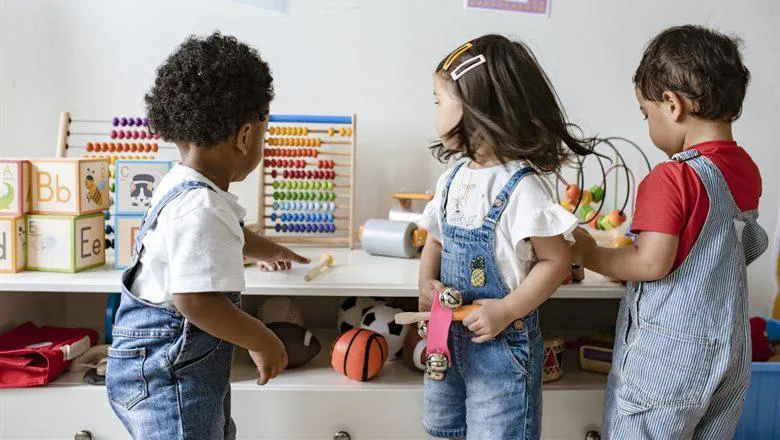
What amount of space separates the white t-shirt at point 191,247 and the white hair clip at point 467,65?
0.45 meters

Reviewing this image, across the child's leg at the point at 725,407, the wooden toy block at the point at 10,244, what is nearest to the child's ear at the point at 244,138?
the wooden toy block at the point at 10,244

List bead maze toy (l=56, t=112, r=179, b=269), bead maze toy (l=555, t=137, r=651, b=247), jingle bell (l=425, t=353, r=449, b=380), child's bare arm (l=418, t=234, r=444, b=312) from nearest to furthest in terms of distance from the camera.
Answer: jingle bell (l=425, t=353, r=449, b=380), child's bare arm (l=418, t=234, r=444, b=312), bead maze toy (l=56, t=112, r=179, b=269), bead maze toy (l=555, t=137, r=651, b=247)

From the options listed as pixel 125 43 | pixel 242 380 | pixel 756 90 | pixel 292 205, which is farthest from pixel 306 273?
pixel 756 90

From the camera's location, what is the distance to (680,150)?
4.08 feet

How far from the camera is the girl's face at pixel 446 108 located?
117 centimetres

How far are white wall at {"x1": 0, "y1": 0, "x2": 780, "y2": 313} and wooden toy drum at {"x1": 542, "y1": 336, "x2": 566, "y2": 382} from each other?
0.64 meters

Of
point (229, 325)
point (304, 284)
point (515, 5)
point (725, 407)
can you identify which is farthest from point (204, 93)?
point (515, 5)

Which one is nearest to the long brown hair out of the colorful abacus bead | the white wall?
the colorful abacus bead

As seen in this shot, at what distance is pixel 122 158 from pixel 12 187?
0.37m

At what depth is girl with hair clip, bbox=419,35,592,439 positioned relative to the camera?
44.7 inches

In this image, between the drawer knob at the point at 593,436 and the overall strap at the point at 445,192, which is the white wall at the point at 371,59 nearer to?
the overall strap at the point at 445,192

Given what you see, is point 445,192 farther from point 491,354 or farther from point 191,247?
point 191,247

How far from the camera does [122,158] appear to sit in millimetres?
1826

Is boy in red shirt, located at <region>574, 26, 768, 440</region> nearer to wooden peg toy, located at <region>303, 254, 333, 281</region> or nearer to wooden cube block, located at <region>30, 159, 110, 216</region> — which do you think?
wooden peg toy, located at <region>303, 254, 333, 281</region>
